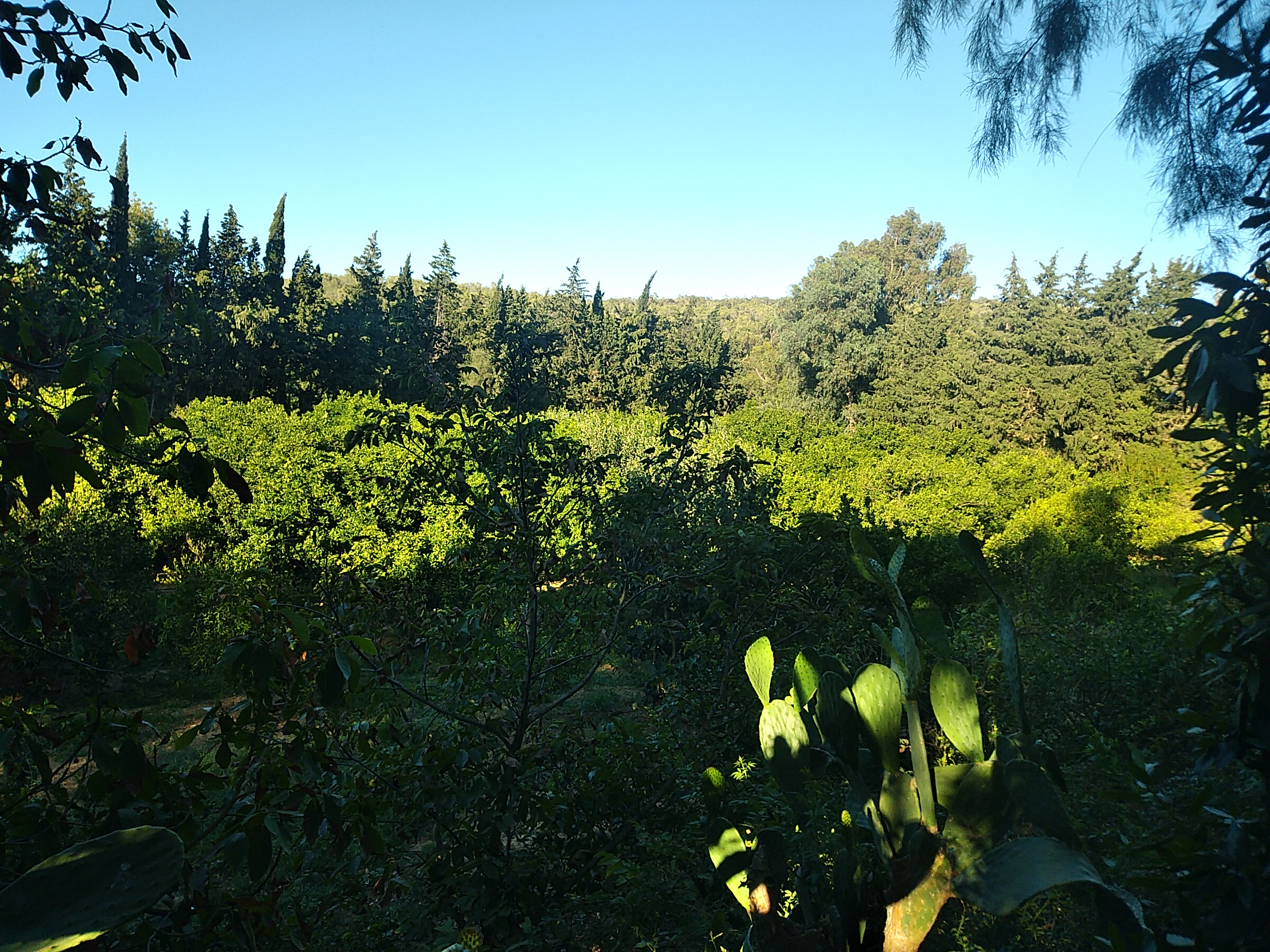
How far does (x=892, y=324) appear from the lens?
31141 mm

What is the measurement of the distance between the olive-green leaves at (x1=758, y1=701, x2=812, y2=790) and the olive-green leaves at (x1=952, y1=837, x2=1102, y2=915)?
1.25ft

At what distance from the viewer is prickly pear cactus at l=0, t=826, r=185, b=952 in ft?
2.42

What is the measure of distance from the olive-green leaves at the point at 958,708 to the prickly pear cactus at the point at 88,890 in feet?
4.33

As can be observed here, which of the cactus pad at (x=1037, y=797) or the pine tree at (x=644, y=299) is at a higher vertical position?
the pine tree at (x=644, y=299)

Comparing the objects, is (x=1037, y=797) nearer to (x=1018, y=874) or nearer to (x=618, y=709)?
(x=1018, y=874)

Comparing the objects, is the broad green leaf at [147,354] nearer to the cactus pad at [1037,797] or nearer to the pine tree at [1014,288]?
the cactus pad at [1037,797]

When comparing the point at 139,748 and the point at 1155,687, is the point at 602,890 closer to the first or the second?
the point at 139,748

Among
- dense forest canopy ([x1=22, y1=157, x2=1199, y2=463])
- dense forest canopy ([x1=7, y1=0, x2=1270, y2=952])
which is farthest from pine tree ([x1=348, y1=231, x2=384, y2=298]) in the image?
dense forest canopy ([x1=7, y1=0, x2=1270, y2=952])

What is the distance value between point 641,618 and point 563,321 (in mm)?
33358

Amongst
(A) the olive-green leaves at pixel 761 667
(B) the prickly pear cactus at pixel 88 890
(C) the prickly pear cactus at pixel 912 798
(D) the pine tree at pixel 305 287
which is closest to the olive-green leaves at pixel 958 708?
(C) the prickly pear cactus at pixel 912 798

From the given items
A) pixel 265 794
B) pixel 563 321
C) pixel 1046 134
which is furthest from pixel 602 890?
pixel 563 321

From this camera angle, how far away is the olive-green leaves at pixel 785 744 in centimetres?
165

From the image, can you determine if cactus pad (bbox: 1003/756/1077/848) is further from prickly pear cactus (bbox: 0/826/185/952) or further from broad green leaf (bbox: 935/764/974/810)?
prickly pear cactus (bbox: 0/826/185/952)

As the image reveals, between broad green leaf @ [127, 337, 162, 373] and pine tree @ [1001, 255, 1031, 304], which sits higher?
pine tree @ [1001, 255, 1031, 304]
